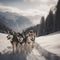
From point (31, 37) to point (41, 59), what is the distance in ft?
20.8

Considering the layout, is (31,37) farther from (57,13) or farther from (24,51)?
(57,13)

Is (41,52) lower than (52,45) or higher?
lower

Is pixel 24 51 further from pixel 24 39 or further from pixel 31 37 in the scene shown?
pixel 31 37

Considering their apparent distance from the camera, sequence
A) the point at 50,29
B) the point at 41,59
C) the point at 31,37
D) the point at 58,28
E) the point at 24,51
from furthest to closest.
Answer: the point at 50,29 → the point at 58,28 → the point at 31,37 → the point at 24,51 → the point at 41,59

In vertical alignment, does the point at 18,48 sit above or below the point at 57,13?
below

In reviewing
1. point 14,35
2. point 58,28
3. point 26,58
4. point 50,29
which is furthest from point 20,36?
point 50,29

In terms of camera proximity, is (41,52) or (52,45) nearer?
(41,52)

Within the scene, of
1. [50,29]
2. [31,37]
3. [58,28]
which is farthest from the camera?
[50,29]

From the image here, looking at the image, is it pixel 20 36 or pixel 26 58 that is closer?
pixel 26 58

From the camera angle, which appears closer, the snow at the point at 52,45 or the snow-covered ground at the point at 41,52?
the snow-covered ground at the point at 41,52

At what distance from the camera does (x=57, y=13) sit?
60.8 metres

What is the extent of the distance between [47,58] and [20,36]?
16.6 ft

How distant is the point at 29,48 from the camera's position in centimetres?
2058

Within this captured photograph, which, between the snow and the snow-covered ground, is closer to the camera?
the snow-covered ground
